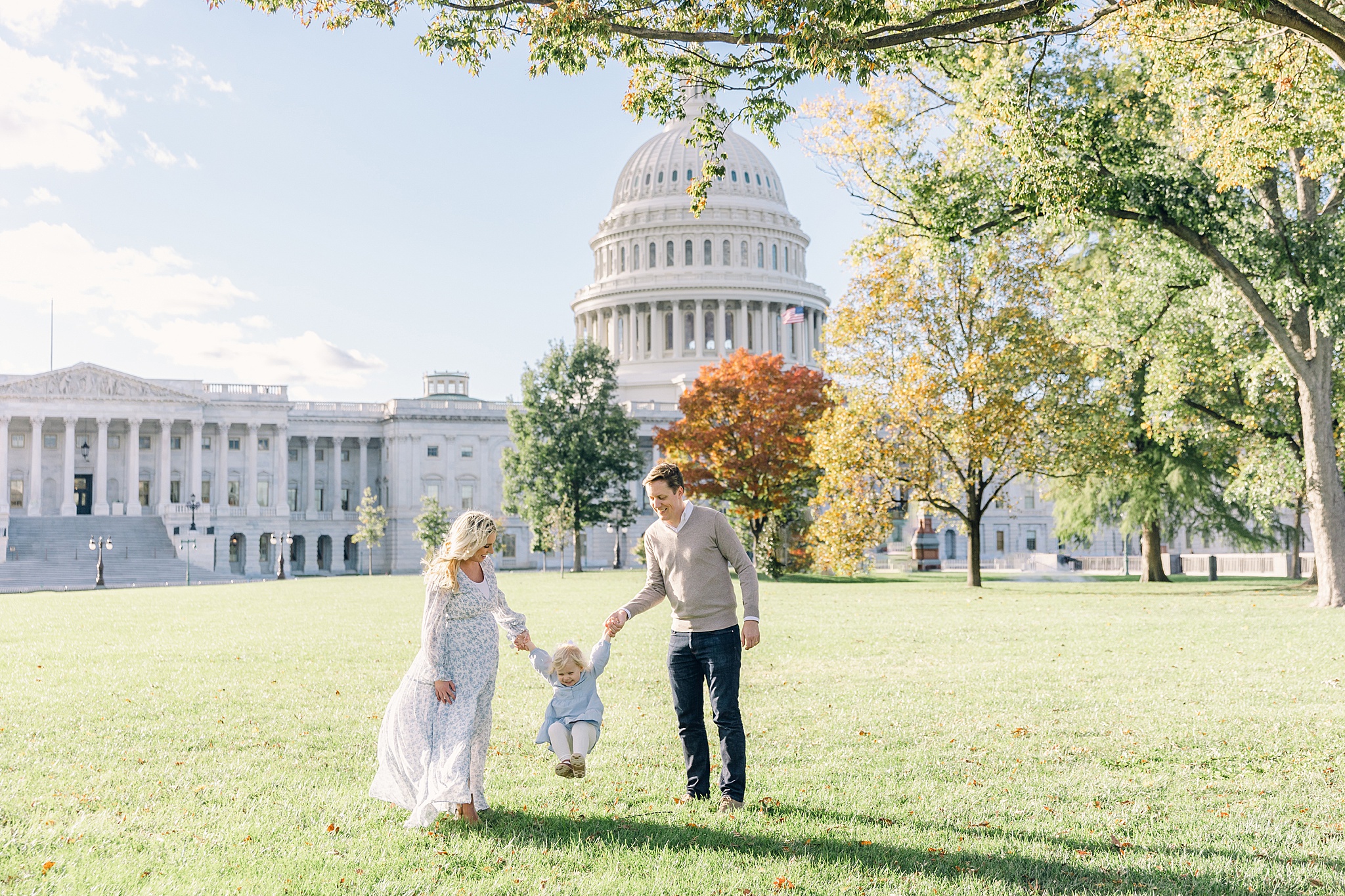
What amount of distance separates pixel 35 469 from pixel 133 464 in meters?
6.83

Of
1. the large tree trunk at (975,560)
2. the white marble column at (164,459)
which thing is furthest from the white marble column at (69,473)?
the large tree trunk at (975,560)

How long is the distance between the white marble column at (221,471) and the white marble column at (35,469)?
12650 mm

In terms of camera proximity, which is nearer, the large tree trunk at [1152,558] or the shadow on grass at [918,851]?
the shadow on grass at [918,851]

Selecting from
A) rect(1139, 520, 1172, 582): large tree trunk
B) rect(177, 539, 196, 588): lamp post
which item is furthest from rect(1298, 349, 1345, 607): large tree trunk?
rect(177, 539, 196, 588): lamp post

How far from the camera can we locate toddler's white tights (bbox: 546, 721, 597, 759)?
681 cm

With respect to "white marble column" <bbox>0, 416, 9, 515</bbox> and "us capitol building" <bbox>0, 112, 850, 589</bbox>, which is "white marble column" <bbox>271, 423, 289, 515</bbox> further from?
"white marble column" <bbox>0, 416, 9, 515</bbox>

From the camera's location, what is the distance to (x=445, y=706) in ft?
22.6

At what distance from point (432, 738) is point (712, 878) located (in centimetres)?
201

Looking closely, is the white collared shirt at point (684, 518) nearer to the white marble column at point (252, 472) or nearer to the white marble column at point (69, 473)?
the white marble column at point (69, 473)

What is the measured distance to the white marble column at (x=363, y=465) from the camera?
329 feet

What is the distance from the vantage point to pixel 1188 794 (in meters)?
7.73

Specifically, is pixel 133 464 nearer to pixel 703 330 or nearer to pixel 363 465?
pixel 363 465

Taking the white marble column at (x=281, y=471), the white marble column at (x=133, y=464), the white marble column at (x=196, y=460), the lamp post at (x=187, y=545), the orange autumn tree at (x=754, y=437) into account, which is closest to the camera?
the orange autumn tree at (x=754, y=437)

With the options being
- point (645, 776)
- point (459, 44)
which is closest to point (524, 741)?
point (645, 776)
